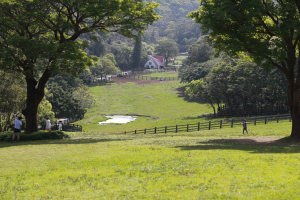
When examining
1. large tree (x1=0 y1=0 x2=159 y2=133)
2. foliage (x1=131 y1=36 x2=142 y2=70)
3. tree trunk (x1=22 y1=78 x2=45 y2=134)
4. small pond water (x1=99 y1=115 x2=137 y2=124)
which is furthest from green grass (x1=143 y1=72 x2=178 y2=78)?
tree trunk (x1=22 y1=78 x2=45 y2=134)

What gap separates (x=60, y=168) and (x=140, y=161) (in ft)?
12.9

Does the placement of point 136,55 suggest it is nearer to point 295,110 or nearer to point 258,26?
point 258,26

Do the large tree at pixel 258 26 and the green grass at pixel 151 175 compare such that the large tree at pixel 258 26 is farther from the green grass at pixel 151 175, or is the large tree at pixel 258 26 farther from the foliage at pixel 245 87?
the foliage at pixel 245 87

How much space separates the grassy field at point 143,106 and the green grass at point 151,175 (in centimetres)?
3897

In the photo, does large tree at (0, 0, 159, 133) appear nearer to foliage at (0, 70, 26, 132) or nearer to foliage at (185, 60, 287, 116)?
foliage at (0, 70, 26, 132)

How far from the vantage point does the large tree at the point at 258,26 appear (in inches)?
819

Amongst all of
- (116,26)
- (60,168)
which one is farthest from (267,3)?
(60,168)

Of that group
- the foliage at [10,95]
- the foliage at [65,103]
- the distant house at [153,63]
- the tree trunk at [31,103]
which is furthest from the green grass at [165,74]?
the tree trunk at [31,103]

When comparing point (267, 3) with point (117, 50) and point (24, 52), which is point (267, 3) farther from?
point (117, 50)

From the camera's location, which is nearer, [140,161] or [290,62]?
[140,161]

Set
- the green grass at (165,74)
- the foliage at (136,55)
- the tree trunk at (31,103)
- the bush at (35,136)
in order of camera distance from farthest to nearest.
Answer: the foliage at (136,55) < the green grass at (165,74) < the tree trunk at (31,103) < the bush at (35,136)

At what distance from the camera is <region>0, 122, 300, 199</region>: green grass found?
10.6m

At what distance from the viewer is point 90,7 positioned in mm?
24516

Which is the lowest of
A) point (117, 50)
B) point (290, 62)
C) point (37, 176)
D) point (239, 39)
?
point (37, 176)
